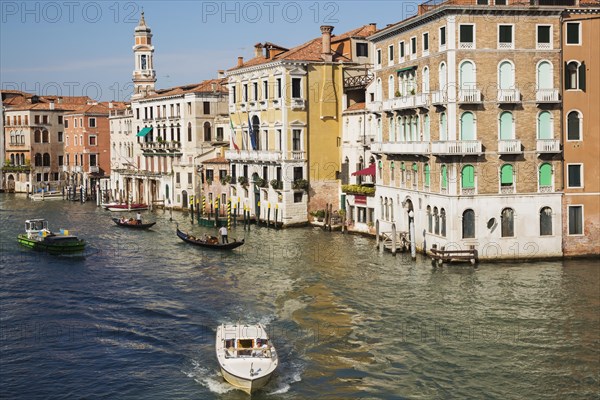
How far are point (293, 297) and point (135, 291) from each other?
205 inches

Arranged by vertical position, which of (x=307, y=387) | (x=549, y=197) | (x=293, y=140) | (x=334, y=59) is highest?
(x=334, y=59)

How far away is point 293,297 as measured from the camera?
2442 centimetres

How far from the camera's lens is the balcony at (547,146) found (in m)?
27.7

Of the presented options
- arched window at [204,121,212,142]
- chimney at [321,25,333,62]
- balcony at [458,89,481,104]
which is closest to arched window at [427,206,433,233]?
balcony at [458,89,481,104]

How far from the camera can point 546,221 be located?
28047mm

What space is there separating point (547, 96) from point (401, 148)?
239 inches

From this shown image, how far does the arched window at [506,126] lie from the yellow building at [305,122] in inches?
526

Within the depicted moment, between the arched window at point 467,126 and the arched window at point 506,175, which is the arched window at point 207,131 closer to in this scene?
the arched window at point 467,126

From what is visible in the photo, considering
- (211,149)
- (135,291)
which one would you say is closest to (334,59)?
(211,149)

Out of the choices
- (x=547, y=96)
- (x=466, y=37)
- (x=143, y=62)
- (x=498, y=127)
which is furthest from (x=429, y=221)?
(x=143, y=62)

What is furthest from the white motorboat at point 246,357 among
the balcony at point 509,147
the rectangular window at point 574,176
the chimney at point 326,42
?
the chimney at point 326,42

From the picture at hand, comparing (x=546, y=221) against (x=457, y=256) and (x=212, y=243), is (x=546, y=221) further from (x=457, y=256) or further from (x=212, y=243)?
(x=212, y=243)

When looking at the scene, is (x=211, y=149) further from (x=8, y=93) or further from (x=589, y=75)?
(x=8, y=93)

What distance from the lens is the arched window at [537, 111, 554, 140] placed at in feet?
91.3
